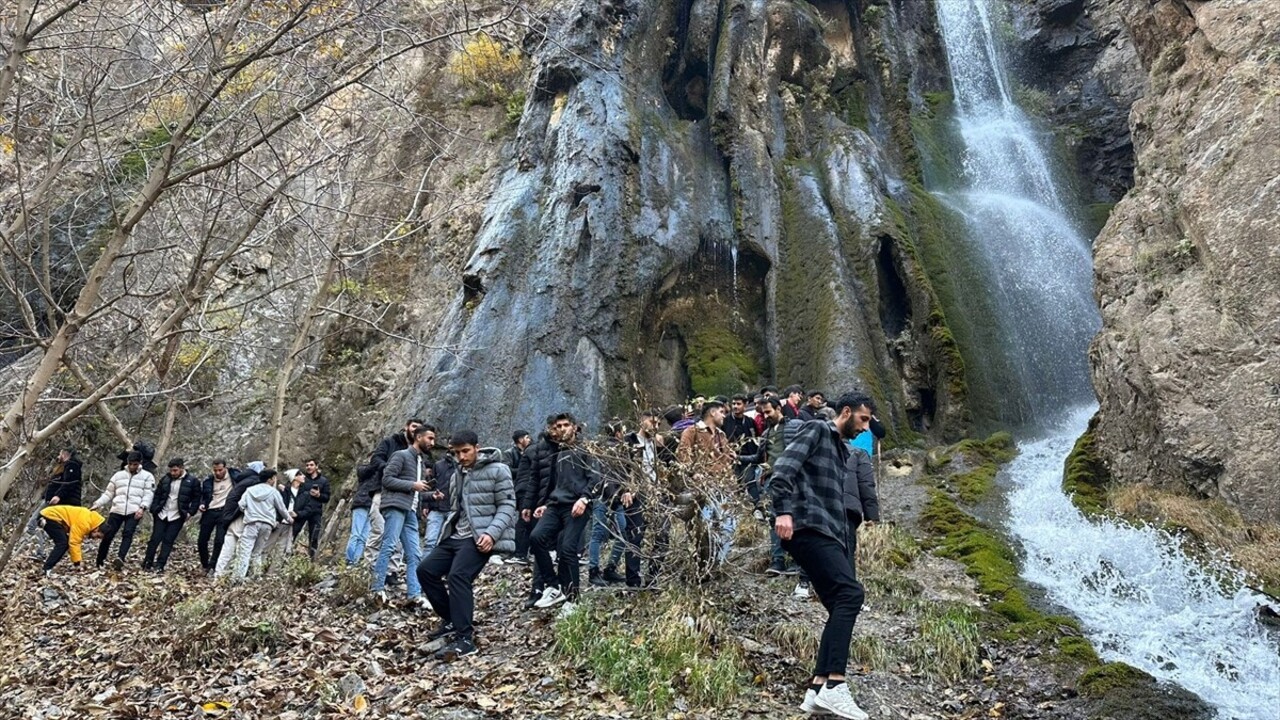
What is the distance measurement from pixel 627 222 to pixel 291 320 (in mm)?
10299

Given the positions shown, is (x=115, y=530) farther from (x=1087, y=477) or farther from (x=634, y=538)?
(x=1087, y=477)

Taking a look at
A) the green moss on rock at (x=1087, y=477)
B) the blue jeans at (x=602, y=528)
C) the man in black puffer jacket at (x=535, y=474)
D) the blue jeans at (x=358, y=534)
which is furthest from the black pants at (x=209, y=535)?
the green moss on rock at (x=1087, y=477)

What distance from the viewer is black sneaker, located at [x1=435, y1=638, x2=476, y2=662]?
260 inches

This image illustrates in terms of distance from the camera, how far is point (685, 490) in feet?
23.8

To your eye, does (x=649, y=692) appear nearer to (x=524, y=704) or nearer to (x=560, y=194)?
(x=524, y=704)

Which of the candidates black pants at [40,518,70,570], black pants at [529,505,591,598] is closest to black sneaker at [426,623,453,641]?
black pants at [529,505,591,598]

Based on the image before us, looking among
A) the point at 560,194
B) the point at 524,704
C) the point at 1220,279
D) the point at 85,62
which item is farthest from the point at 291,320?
the point at 1220,279

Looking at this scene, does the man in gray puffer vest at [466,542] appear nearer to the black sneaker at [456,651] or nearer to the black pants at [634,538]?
the black sneaker at [456,651]

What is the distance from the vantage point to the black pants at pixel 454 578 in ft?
21.8

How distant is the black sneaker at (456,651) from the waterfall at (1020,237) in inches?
562

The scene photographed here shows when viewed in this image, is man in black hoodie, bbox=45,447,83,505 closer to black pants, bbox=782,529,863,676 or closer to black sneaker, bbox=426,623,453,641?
black sneaker, bbox=426,623,453,641

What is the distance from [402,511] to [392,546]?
421mm

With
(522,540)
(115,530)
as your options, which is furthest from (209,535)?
(522,540)

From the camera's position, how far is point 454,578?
21.7ft
